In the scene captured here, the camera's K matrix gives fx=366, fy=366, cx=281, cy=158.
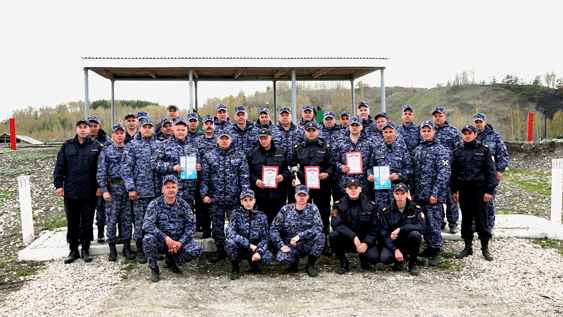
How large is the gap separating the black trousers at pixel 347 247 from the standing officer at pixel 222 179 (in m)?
1.50

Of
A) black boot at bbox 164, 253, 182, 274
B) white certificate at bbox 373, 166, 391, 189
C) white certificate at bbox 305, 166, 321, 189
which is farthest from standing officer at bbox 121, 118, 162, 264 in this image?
white certificate at bbox 373, 166, 391, 189

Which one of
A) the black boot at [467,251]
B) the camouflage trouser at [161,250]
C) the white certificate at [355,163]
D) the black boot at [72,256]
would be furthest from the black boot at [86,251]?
the black boot at [467,251]

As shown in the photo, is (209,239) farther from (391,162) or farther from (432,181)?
(432,181)

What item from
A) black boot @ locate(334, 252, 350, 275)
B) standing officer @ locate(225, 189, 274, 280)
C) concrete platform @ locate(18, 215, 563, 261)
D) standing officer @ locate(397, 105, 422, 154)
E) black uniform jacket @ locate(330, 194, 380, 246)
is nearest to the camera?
standing officer @ locate(225, 189, 274, 280)

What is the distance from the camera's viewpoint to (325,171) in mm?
5797

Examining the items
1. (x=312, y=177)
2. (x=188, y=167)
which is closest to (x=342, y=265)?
(x=312, y=177)

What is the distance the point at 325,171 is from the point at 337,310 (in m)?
2.34

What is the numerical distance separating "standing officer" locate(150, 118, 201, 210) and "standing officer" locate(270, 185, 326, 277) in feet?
5.14

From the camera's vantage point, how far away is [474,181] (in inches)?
219

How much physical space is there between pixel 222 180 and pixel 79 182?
2.18m

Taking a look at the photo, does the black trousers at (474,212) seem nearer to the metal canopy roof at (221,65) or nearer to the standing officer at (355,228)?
the standing officer at (355,228)

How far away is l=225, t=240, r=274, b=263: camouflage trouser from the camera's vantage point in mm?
4996

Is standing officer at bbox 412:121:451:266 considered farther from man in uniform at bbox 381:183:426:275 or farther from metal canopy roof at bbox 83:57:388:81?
metal canopy roof at bbox 83:57:388:81

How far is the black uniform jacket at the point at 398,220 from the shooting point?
5.10 meters
